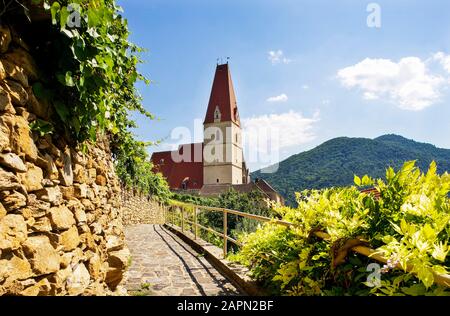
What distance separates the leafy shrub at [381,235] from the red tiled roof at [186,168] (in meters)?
44.5

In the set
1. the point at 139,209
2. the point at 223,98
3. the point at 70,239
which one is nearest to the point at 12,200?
the point at 70,239

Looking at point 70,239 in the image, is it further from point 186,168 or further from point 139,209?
point 186,168

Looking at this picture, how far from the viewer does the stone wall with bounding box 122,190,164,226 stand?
36.0 feet

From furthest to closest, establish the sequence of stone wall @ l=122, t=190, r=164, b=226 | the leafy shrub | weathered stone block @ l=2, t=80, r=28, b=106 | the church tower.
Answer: the church tower < stone wall @ l=122, t=190, r=164, b=226 < weathered stone block @ l=2, t=80, r=28, b=106 < the leafy shrub

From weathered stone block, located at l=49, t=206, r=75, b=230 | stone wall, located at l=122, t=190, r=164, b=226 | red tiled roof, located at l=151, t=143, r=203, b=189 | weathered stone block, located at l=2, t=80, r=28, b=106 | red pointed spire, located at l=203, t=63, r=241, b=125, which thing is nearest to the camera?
weathered stone block, located at l=2, t=80, r=28, b=106

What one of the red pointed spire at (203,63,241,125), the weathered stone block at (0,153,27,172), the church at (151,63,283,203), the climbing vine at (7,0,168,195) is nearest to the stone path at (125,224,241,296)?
the climbing vine at (7,0,168,195)

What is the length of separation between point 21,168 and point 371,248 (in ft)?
6.36

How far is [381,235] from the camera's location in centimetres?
160

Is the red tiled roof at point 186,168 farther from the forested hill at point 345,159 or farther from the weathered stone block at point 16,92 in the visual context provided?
the weathered stone block at point 16,92

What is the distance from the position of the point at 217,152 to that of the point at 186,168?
19.0ft

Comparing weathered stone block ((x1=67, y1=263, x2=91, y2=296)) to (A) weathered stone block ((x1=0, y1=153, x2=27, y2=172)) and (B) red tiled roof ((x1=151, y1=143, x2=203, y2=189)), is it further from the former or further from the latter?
(B) red tiled roof ((x1=151, y1=143, x2=203, y2=189))

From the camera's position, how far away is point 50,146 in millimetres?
2047

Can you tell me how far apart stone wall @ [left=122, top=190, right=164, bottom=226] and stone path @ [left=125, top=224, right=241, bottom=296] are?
4.39 m
